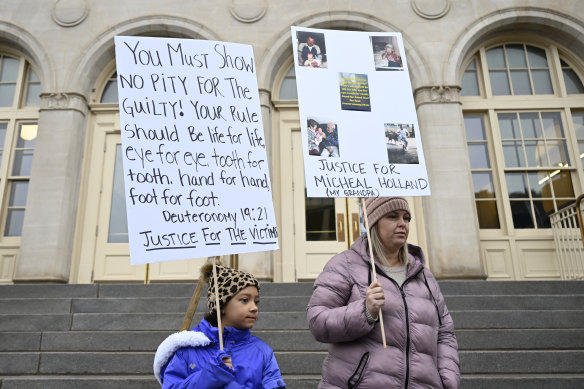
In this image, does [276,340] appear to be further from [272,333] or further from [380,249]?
[380,249]

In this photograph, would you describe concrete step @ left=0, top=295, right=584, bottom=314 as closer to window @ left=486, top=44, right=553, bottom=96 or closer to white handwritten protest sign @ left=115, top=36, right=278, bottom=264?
white handwritten protest sign @ left=115, top=36, right=278, bottom=264

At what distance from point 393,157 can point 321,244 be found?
519 centimetres

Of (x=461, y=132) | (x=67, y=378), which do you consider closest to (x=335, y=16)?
(x=461, y=132)

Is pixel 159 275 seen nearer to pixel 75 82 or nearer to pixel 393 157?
pixel 75 82

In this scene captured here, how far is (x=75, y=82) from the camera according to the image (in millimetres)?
8438

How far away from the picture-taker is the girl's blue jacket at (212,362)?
2023 mm

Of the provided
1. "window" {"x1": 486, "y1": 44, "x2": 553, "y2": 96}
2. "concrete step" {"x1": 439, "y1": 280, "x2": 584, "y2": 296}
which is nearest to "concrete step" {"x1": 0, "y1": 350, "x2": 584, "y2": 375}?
"concrete step" {"x1": 439, "y1": 280, "x2": 584, "y2": 296}

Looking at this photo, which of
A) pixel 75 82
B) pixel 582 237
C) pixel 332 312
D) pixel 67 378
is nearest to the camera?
pixel 332 312

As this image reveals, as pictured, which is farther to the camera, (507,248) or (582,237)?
(507,248)

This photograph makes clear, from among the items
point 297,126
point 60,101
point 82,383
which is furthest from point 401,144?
point 60,101

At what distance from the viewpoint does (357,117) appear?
3.00 meters

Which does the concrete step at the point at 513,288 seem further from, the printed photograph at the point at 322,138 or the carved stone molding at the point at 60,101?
the carved stone molding at the point at 60,101

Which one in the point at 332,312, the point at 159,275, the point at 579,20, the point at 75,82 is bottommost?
the point at 332,312

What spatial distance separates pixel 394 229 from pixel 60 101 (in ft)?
25.7
